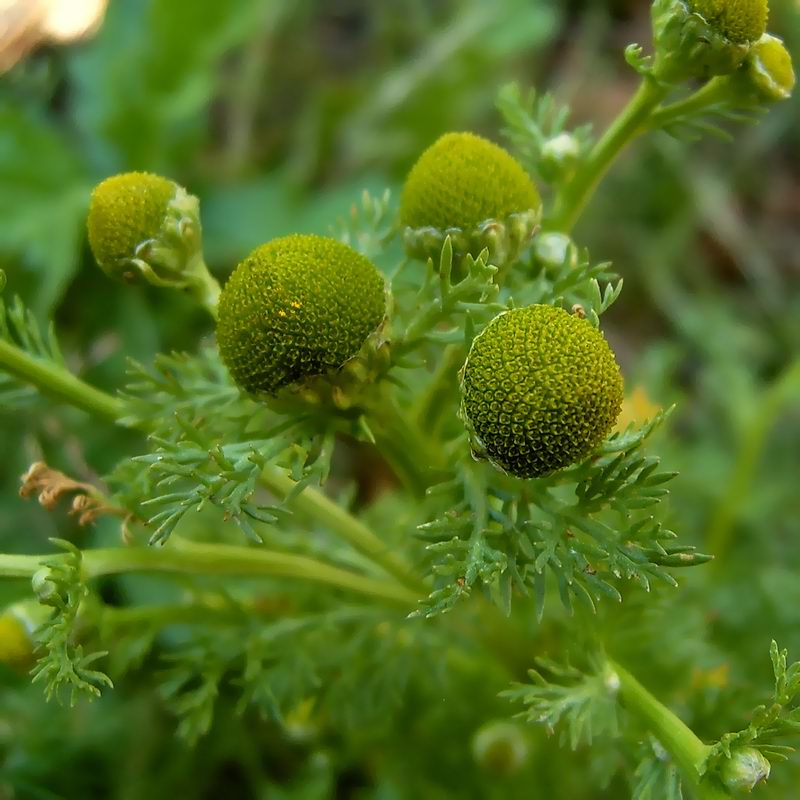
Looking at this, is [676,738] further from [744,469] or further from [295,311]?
[744,469]

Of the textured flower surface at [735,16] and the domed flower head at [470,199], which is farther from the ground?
the textured flower surface at [735,16]

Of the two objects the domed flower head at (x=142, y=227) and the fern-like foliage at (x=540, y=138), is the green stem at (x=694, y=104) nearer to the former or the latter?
the fern-like foliage at (x=540, y=138)

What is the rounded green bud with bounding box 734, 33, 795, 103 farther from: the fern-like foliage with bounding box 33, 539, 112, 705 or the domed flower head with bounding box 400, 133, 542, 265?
the fern-like foliage with bounding box 33, 539, 112, 705

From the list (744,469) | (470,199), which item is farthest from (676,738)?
(744,469)

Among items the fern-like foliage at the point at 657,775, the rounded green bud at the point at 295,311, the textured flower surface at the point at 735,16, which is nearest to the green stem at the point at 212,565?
the rounded green bud at the point at 295,311

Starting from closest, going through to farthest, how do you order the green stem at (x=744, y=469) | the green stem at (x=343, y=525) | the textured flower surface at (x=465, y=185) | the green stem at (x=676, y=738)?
the green stem at (x=676, y=738), the textured flower surface at (x=465, y=185), the green stem at (x=343, y=525), the green stem at (x=744, y=469)

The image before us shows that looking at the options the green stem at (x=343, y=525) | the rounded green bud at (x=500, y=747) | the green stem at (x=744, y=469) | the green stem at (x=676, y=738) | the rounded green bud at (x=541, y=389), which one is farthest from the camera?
the green stem at (x=744, y=469)

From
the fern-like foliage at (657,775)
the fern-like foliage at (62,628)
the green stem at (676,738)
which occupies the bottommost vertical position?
the fern-like foliage at (657,775)

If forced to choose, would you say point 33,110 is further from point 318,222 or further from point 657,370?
point 657,370
